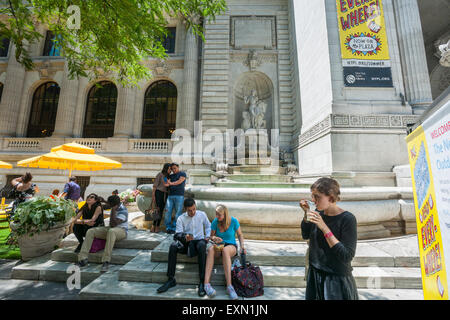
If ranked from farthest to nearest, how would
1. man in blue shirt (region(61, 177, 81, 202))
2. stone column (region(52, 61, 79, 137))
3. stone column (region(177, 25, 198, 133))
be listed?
stone column (region(177, 25, 198, 133))
stone column (region(52, 61, 79, 137))
man in blue shirt (region(61, 177, 81, 202))

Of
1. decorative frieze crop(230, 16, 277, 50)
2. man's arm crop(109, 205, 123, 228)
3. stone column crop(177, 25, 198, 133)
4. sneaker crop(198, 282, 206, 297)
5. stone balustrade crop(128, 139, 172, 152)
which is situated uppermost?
decorative frieze crop(230, 16, 277, 50)

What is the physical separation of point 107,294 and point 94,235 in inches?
60.3

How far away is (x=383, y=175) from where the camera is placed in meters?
7.46

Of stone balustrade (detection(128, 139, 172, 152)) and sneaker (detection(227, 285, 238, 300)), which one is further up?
stone balustrade (detection(128, 139, 172, 152))

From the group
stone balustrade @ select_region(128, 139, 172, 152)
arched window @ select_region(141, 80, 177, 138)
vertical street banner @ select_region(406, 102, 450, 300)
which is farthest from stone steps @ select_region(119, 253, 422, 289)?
arched window @ select_region(141, 80, 177, 138)

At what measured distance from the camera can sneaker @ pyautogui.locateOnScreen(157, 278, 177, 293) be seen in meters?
2.73

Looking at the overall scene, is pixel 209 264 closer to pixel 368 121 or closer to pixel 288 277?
pixel 288 277

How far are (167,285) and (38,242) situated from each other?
3356 mm

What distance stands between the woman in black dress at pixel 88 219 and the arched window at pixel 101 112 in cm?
1436

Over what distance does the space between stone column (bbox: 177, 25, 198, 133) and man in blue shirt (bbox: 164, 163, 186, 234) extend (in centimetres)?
1061

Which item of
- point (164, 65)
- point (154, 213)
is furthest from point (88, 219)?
point (164, 65)

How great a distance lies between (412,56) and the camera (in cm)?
863

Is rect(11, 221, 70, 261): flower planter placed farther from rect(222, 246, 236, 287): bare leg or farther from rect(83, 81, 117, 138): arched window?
rect(83, 81, 117, 138): arched window
